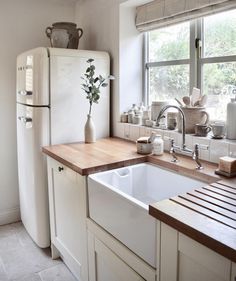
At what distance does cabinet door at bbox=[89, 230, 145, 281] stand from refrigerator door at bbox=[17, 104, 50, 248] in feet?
2.62

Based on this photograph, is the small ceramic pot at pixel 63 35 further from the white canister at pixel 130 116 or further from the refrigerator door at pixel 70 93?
the white canister at pixel 130 116

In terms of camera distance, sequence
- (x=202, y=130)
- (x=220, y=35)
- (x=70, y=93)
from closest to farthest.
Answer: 1. (x=202, y=130)
2. (x=220, y=35)
3. (x=70, y=93)

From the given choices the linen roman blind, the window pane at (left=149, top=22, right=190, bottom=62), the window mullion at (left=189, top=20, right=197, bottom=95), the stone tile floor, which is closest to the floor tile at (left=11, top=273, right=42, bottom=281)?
the stone tile floor

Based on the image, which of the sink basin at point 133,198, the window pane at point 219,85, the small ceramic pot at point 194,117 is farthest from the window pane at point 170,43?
the sink basin at point 133,198

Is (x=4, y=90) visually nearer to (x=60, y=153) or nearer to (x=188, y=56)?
(x=60, y=153)

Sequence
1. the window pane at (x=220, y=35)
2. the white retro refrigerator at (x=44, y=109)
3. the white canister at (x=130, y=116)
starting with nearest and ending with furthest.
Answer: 1. the window pane at (x=220, y=35)
2. the white retro refrigerator at (x=44, y=109)
3. the white canister at (x=130, y=116)

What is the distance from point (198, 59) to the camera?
7.16ft

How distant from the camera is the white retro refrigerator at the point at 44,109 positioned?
7.43 ft

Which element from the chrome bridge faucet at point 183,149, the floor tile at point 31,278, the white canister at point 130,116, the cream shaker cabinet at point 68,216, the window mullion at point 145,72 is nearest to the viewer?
the chrome bridge faucet at point 183,149

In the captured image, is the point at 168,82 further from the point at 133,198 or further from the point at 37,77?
the point at 133,198

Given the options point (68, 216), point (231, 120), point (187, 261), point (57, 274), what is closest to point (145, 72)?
point (231, 120)

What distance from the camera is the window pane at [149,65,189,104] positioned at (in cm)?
232

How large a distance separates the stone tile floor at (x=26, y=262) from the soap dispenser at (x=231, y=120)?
4.82 ft

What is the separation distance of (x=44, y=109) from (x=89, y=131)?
391 mm
